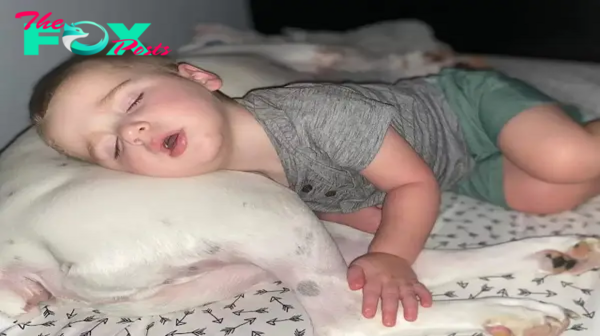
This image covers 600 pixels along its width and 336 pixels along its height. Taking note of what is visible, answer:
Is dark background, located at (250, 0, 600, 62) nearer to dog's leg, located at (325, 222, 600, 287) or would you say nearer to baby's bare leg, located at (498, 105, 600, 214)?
baby's bare leg, located at (498, 105, 600, 214)

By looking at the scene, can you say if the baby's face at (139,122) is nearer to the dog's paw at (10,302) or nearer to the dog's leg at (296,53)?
the dog's paw at (10,302)

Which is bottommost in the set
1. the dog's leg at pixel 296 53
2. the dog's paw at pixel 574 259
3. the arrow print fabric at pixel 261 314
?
the arrow print fabric at pixel 261 314

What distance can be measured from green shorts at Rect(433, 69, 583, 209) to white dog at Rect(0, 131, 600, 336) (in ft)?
0.64

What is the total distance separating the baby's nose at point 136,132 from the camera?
725 millimetres

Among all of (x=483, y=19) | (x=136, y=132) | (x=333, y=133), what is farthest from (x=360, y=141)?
(x=483, y=19)

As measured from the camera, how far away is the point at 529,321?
704mm

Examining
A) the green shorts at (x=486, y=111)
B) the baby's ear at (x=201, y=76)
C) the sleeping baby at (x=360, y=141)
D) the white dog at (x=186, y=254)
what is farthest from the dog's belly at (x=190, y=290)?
the green shorts at (x=486, y=111)

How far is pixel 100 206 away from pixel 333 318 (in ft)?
0.85

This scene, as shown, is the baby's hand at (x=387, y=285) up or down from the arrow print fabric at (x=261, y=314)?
up

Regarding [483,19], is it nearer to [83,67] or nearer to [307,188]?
[307,188]

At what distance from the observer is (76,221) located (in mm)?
713

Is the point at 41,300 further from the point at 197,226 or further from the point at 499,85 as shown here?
the point at 499,85

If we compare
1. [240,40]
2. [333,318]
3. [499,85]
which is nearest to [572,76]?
[499,85]

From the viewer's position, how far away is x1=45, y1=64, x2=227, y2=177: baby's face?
2.41 ft
